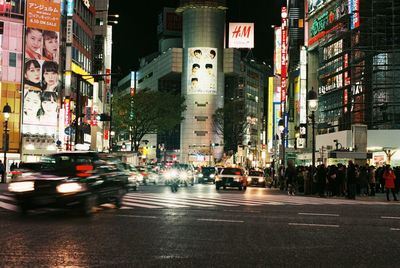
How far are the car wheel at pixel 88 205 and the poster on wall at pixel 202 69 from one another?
112m

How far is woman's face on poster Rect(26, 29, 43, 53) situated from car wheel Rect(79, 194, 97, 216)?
50.5 meters

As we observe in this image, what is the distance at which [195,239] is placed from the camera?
34.6 ft

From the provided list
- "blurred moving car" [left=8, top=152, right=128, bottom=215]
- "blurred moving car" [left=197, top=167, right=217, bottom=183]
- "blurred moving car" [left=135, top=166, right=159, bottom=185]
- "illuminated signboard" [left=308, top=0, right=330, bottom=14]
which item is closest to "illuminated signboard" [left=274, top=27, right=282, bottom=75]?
"illuminated signboard" [left=308, top=0, right=330, bottom=14]

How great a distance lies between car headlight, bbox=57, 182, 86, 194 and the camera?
14086 mm

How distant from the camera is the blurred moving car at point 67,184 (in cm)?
1403

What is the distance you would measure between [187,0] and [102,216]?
119 metres

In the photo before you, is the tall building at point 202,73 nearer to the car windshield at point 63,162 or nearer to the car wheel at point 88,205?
the car windshield at point 63,162

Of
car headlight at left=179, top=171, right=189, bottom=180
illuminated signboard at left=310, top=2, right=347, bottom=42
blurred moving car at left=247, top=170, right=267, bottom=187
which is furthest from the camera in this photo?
illuminated signboard at left=310, top=2, right=347, bottom=42

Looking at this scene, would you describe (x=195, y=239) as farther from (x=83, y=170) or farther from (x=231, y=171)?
(x=231, y=171)

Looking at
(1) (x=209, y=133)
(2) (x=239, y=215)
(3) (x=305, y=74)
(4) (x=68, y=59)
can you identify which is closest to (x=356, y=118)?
(3) (x=305, y=74)

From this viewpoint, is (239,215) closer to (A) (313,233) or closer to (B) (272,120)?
(A) (313,233)

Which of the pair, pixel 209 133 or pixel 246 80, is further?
pixel 246 80

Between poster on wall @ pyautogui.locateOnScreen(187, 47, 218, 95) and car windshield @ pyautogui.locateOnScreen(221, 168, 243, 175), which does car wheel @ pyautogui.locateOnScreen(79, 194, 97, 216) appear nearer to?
car windshield @ pyautogui.locateOnScreen(221, 168, 243, 175)

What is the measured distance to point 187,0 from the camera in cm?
12925
